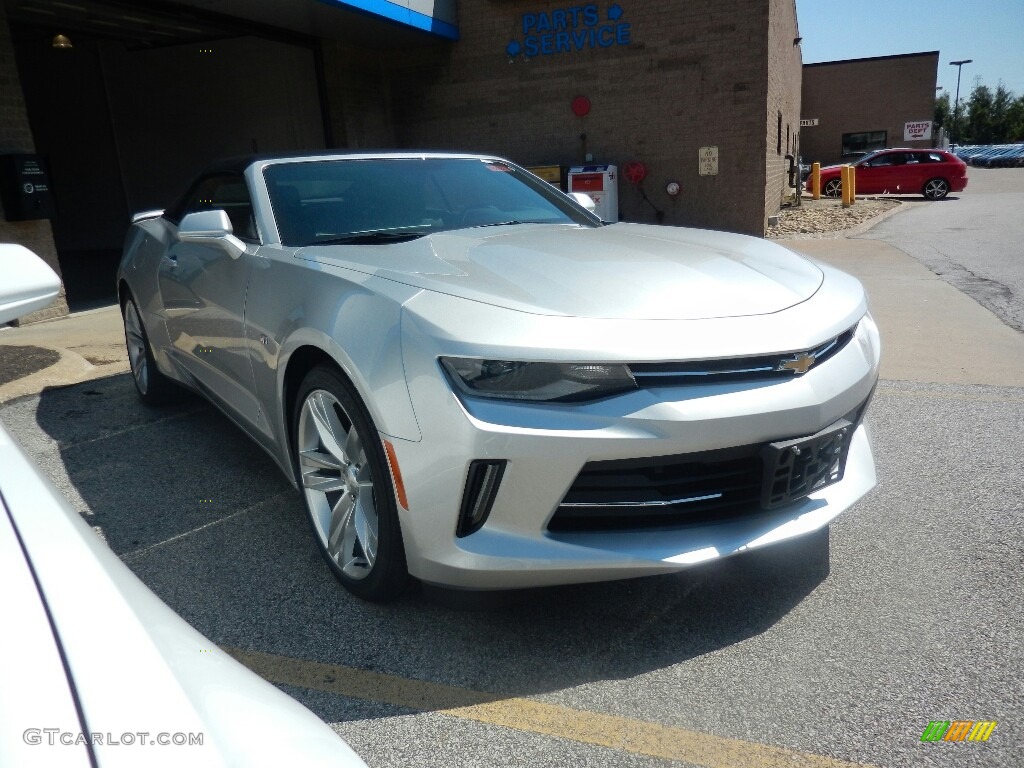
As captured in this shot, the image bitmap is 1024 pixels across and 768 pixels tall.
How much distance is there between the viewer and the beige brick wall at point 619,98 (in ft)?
41.4

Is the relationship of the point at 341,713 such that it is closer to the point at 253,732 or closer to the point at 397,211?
the point at 253,732

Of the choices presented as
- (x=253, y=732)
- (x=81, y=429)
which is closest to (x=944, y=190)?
(x=81, y=429)

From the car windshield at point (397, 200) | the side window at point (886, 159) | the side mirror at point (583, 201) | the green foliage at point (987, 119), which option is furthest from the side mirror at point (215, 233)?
the green foliage at point (987, 119)

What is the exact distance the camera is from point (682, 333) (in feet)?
7.33

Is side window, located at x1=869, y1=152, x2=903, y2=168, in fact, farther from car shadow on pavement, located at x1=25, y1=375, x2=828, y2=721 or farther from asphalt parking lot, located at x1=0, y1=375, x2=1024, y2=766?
car shadow on pavement, located at x1=25, y1=375, x2=828, y2=721

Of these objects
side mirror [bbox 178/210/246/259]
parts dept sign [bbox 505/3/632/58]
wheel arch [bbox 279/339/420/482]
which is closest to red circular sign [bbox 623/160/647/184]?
parts dept sign [bbox 505/3/632/58]

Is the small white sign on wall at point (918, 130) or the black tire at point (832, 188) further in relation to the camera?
the small white sign on wall at point (918, 130)

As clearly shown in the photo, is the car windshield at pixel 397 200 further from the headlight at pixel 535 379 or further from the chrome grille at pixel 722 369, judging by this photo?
the chrome grille at pixel 722 369

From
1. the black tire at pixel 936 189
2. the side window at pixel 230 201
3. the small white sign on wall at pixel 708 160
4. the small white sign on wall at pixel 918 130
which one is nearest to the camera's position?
the side window at pixel 230 201

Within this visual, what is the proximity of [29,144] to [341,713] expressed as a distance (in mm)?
8637

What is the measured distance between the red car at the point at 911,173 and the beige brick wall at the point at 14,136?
20323 millimetres

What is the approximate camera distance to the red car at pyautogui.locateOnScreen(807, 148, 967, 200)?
2258 cm

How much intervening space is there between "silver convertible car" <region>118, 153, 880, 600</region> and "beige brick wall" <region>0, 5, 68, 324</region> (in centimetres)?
671

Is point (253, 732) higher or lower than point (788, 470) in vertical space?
higher
